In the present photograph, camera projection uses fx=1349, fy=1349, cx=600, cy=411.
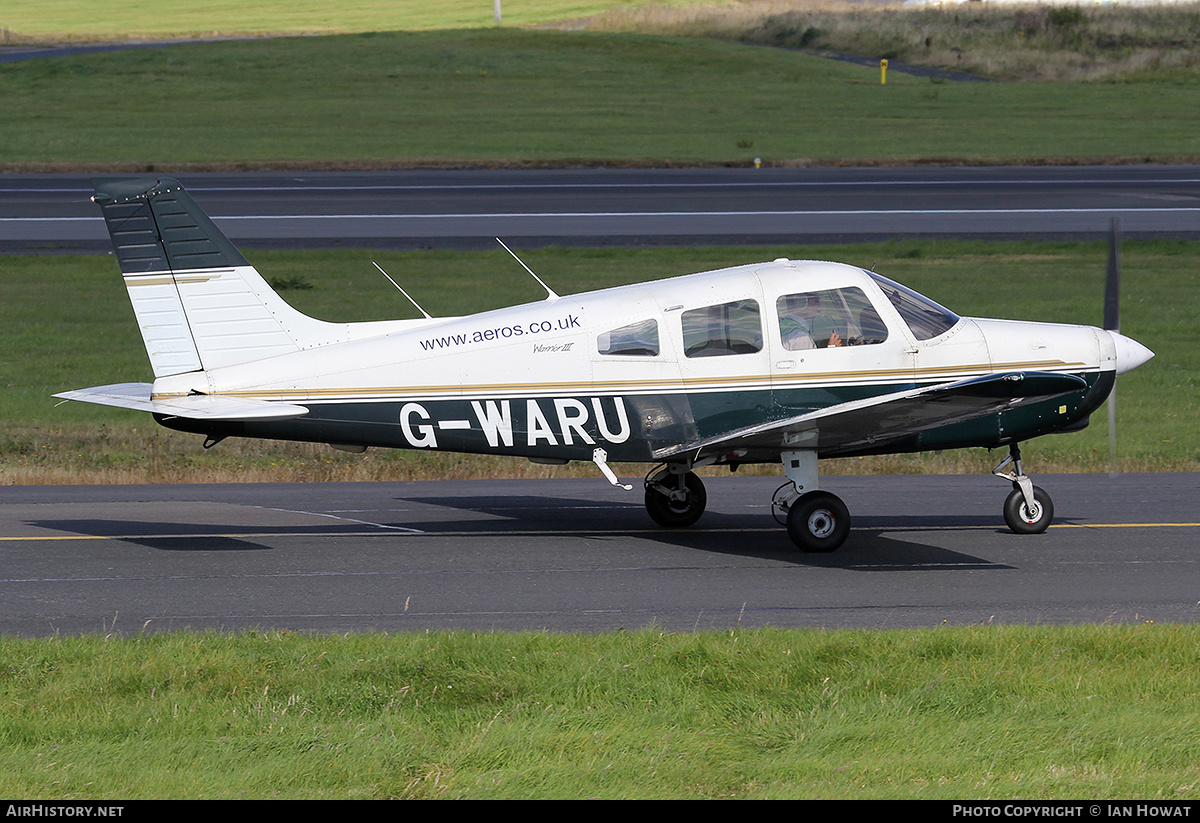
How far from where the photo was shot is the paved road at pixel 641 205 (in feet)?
116

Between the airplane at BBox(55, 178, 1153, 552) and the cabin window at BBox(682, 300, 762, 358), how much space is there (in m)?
0.01

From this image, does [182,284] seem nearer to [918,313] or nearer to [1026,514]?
[918,313]

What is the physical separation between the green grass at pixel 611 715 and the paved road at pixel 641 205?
25772 millimetres

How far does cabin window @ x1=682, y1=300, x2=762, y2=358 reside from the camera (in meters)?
12.5

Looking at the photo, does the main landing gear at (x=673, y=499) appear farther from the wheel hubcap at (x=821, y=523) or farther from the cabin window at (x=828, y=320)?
the cabin window at (x=828, y=320)

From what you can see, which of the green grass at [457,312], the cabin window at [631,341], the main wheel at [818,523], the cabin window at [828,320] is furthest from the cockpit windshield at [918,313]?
the green grass at [457,312]

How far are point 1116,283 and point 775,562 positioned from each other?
4768 millimetres

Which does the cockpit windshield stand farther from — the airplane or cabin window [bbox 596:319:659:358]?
cabin window [bbox 596:319:659:358]

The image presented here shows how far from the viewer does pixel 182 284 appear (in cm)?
1216

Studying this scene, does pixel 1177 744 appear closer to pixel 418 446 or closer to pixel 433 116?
pixel 418 446

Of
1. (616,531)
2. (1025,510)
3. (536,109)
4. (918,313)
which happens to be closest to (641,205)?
(536,109)

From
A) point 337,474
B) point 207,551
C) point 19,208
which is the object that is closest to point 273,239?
point 19,208

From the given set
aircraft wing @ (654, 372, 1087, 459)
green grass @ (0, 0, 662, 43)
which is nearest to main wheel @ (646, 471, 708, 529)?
aircraft wing @ (654, 372, 1087, 459)

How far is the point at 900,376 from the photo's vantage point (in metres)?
12.6
